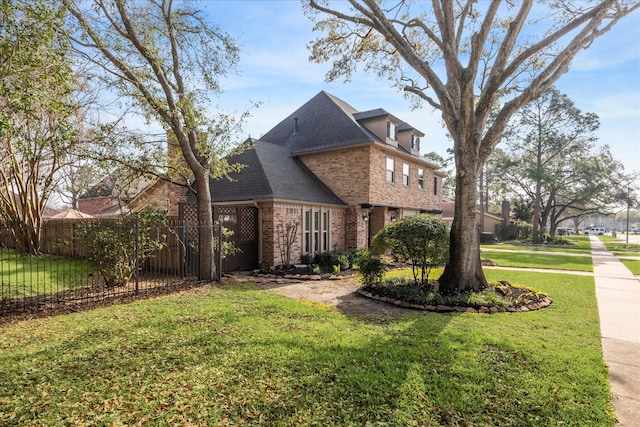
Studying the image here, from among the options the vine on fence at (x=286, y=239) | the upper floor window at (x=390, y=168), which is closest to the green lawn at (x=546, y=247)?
the upper floor window at (x=390, y=168)

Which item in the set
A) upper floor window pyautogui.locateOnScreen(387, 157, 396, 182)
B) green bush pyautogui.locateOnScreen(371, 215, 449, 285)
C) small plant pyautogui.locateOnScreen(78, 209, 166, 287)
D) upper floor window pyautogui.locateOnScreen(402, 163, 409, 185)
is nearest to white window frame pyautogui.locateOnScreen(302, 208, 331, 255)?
upper floor window pyautogui.locateOnScreen(387, 157, 396, 182)

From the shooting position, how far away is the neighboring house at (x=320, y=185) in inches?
502

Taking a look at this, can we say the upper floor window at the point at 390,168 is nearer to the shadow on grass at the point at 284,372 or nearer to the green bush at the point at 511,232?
the shadow on grass at the point at 284,372

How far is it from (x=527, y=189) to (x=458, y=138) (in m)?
37.8

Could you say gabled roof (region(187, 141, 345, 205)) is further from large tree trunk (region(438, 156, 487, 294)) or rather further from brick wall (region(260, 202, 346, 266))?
large tree trunk (region(438, 156, 487, 294))

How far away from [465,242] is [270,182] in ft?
25.3

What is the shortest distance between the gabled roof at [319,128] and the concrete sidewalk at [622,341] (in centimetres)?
1006

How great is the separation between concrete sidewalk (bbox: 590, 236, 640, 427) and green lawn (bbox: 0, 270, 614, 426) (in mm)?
163

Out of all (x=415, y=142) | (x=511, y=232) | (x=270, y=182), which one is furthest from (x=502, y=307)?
(x=511, y=232)

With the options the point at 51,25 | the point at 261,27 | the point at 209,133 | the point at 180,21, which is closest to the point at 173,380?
the point at 51,25

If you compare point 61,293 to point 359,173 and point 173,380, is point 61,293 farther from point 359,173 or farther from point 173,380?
point 359,173

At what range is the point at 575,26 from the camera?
857 centimetres

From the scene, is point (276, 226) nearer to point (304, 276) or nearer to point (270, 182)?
point (270, 182)

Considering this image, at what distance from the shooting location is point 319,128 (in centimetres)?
1781
